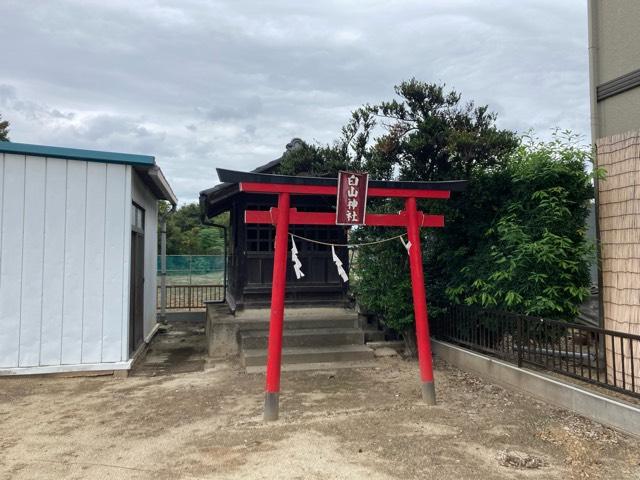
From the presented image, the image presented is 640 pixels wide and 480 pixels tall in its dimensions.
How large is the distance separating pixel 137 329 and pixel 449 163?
21.5ft

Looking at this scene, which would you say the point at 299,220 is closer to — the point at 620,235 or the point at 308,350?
the point at 308,350

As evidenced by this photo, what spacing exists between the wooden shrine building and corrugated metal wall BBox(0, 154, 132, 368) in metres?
2.60

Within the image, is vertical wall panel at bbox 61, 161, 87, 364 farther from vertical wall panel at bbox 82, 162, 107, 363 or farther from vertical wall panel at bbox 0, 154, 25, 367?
vertical wall panel at bbox 0, 154, 25, 367

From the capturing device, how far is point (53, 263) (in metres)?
6.66

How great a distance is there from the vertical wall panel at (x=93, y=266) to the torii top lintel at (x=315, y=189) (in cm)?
276

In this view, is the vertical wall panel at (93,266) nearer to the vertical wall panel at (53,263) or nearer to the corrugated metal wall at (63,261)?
the corrugated metal wall at (63,261)

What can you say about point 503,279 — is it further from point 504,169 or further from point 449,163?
point 449,163

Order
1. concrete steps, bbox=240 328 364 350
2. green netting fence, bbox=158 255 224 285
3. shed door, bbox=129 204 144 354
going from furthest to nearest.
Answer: green netting fence, bbox=158 255 224 285 → shed door, bbox=129 204 144 354 → concrete steps, bbox=240 328 364 350

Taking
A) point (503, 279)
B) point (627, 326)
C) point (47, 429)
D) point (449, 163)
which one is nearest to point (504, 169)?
point (449, 163)

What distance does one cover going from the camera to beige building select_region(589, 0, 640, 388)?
562 centimetres

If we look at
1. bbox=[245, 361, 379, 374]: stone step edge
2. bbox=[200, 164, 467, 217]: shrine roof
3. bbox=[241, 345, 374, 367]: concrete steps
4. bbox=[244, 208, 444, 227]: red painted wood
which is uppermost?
bbox=[200, 164, 467, 217]: shrine roof

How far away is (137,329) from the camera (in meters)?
8.66

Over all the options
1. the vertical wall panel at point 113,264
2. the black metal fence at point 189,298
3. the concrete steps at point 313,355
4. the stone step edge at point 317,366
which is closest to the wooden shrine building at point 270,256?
the concrete steps at point 313,355

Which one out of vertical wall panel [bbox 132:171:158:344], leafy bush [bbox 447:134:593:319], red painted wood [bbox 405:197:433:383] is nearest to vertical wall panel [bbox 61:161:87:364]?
vertical wall panel [bbox 132:171:158:344]
